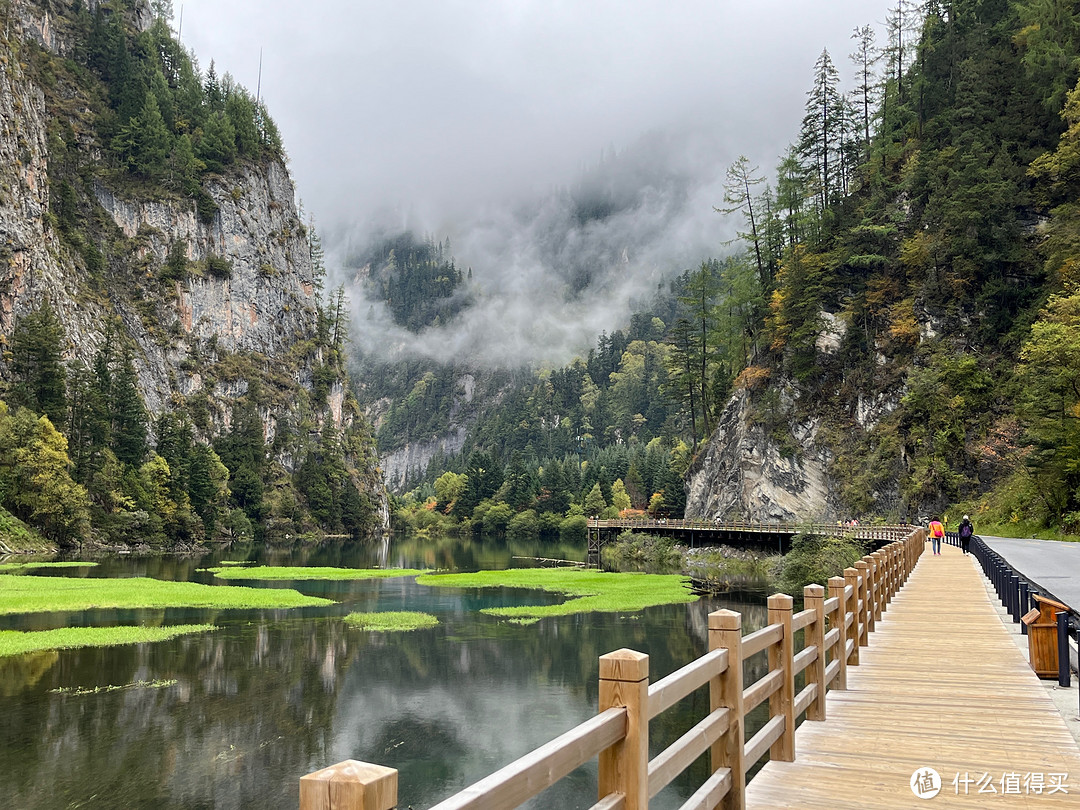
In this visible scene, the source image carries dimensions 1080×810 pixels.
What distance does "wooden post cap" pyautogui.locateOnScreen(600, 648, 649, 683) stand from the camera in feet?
12.4

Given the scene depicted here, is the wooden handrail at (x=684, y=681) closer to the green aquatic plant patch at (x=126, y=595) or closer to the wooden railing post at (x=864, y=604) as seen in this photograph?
the wooden railing post at (x=864, y=604)

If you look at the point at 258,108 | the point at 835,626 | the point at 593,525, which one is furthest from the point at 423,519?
the point at 835,626

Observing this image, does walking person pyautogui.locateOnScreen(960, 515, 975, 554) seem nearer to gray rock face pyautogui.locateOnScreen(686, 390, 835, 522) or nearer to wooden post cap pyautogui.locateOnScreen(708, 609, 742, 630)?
gray rock face pyautogui.locateOnScreen(686, 390, 835, 522)

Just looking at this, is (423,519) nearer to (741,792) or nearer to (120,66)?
(120,66)

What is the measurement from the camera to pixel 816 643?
8.59m

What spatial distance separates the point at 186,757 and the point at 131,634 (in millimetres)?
13529

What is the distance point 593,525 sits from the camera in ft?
243

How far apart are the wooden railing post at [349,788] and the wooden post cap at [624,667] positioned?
5.76ft

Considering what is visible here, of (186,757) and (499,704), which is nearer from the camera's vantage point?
(186,757)

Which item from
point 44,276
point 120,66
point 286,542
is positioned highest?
point 120,66

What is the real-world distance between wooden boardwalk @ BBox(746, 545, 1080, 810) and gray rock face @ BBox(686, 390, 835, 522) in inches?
1974

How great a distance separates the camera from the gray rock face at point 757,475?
6184 cm

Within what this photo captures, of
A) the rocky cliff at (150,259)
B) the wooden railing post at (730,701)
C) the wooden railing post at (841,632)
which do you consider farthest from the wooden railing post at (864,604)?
the rocky cliff at (150,259)

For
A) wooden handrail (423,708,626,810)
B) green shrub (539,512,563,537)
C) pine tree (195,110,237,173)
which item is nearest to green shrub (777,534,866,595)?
wooden handrail (423,708,626,810)
